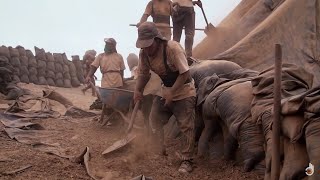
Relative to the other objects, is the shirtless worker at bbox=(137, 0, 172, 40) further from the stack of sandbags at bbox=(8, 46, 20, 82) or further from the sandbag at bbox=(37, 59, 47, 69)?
the sandbag at bbox=(37, 59, 47, 69)

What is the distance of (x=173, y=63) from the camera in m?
3.89

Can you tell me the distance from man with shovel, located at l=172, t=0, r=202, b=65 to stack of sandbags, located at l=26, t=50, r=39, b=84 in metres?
7.54

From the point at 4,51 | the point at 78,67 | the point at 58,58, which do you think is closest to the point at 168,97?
the point at 4,51

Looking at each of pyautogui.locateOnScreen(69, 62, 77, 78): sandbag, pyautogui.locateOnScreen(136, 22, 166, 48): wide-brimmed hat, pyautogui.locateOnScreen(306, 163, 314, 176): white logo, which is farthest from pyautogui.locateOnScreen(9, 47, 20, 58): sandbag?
pyautogui.locateOnScreen(306, 163, 314, 176): white logo

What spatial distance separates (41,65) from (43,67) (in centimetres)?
10

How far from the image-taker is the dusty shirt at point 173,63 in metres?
3.82

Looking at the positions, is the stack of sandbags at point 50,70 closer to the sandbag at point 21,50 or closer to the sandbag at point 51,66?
the sandbag at point 51,66

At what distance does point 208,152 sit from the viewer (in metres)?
4.15

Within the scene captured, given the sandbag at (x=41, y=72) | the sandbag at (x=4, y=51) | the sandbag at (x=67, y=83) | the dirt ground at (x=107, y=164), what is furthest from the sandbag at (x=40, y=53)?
the dirt ground at (x=107, y=164)

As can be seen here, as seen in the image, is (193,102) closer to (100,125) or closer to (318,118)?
(318,118)

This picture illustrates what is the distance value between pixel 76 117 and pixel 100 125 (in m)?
1.42

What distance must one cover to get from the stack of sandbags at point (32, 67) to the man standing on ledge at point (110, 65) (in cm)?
690

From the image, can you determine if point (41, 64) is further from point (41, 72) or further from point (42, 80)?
point (42, 80)

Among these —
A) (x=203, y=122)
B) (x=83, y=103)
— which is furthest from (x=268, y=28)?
(x=83, y=103)
